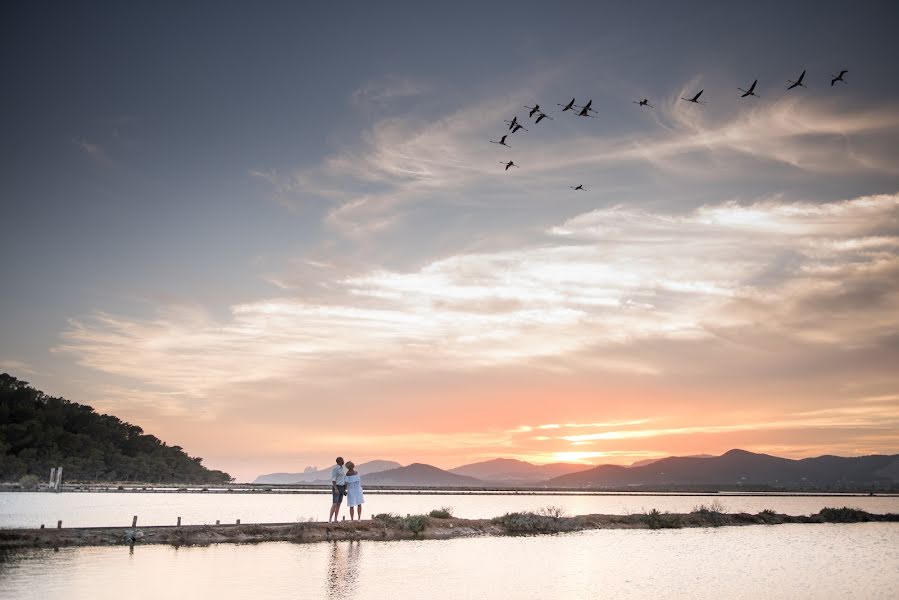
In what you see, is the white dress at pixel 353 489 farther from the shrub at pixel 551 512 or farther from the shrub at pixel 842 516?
the shrub at pixel 842 516

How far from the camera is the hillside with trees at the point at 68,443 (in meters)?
126

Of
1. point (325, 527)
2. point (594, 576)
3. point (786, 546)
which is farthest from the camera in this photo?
point (786, 546)

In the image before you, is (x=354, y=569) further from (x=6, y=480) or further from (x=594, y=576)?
(x=6, y=480)

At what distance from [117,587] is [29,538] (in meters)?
12.5

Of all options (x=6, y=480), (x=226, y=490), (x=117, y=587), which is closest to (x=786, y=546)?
(x=117, y=587)

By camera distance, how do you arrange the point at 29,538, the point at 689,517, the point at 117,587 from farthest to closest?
the point at 689,517
the point at 29,538
the point at 117,587

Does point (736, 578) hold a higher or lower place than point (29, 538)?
lower

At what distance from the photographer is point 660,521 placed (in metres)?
59.7

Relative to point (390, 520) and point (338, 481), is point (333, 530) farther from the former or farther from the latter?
point (390, 520)

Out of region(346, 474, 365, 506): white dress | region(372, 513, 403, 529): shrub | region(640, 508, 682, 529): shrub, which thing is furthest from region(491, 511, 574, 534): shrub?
region(346, 474, 365, 506): white dress

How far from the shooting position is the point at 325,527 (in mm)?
37656

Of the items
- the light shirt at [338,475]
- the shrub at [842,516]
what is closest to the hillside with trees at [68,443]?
the light shirt at [338,475]

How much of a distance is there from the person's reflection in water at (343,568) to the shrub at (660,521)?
105ft

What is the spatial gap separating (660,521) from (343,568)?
40.7 metres
